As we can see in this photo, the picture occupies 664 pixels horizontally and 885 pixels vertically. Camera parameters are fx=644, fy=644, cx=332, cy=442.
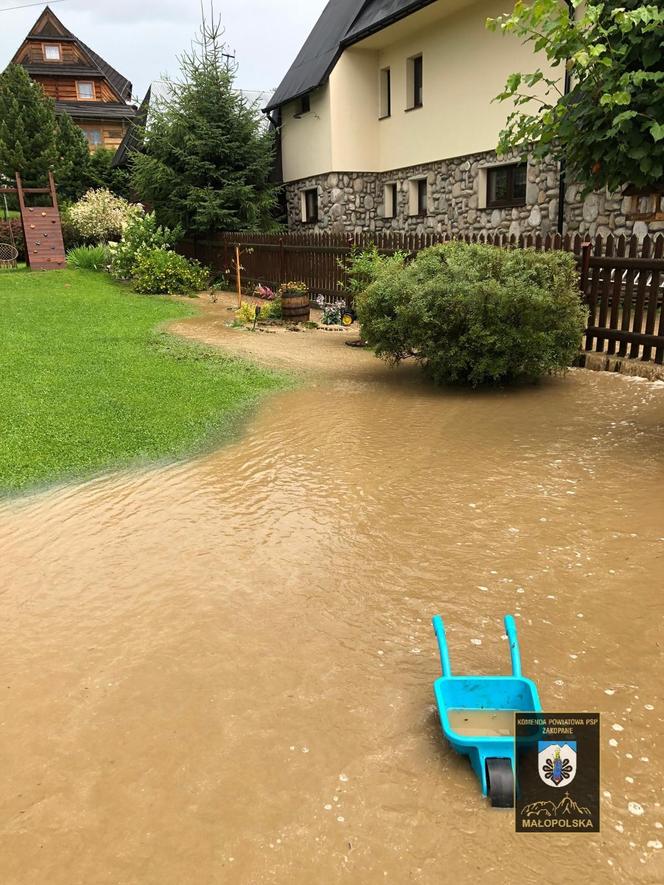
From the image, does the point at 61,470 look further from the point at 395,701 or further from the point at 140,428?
the point at 395,701

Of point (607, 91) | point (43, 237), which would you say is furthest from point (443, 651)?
point (43, 237)

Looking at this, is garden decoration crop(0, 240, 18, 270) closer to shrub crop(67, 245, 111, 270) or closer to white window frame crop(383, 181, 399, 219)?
shrub crop(67, 245, 111, 270)

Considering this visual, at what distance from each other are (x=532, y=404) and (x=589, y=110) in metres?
3.27

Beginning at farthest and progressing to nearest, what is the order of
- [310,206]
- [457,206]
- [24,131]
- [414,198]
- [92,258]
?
[24,131], [310,206], [92,258], [414,198], [457,206]

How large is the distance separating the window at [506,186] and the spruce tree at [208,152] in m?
7.24

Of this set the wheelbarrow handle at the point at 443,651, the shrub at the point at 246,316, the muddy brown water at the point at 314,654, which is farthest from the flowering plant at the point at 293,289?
the wheelbarrow handle at the point at 443,651

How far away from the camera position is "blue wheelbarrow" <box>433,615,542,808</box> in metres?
2.24

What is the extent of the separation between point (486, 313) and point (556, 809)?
586 cm

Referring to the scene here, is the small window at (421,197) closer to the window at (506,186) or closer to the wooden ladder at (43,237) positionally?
the window at (506,186)

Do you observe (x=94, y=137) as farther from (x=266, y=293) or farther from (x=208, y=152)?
(x=266, y=293)

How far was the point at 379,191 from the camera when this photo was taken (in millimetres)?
19875

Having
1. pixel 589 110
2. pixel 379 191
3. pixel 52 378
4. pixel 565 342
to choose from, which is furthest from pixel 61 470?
pixel 379 191

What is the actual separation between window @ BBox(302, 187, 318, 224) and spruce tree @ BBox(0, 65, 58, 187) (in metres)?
14.3

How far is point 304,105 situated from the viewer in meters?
20.4
